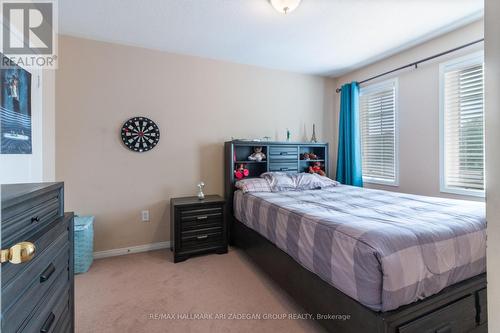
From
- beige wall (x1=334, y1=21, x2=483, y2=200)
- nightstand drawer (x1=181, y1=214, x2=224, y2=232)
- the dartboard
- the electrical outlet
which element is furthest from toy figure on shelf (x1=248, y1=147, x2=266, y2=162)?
beige wall (x1=334, y1=21, x2=483, y2=200)

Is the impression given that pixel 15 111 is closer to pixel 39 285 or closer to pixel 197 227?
pixel 39 285

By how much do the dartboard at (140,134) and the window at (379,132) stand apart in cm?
309

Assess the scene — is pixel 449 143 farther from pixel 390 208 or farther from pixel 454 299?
pixel 454 299

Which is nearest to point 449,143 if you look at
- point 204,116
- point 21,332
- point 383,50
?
point 383,50

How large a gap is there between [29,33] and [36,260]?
6.76 feet

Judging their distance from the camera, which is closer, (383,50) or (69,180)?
(69,180)

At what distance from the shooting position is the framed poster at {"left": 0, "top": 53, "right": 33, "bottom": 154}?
4.54 ft

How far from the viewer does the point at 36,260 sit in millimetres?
793

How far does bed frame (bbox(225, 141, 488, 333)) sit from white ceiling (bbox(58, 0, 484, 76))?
2.27m

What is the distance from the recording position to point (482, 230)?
4.99 feet

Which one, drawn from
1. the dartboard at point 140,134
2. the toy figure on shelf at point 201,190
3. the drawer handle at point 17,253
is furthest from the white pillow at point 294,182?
the drawer handle at point 17,253

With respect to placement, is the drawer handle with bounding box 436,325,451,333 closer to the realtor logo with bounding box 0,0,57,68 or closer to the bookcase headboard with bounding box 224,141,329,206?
the bookcase headboard with bounding box 224,141,329,206

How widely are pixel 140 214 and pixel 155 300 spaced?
1.27 m

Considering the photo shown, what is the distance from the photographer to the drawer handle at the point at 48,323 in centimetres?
87
